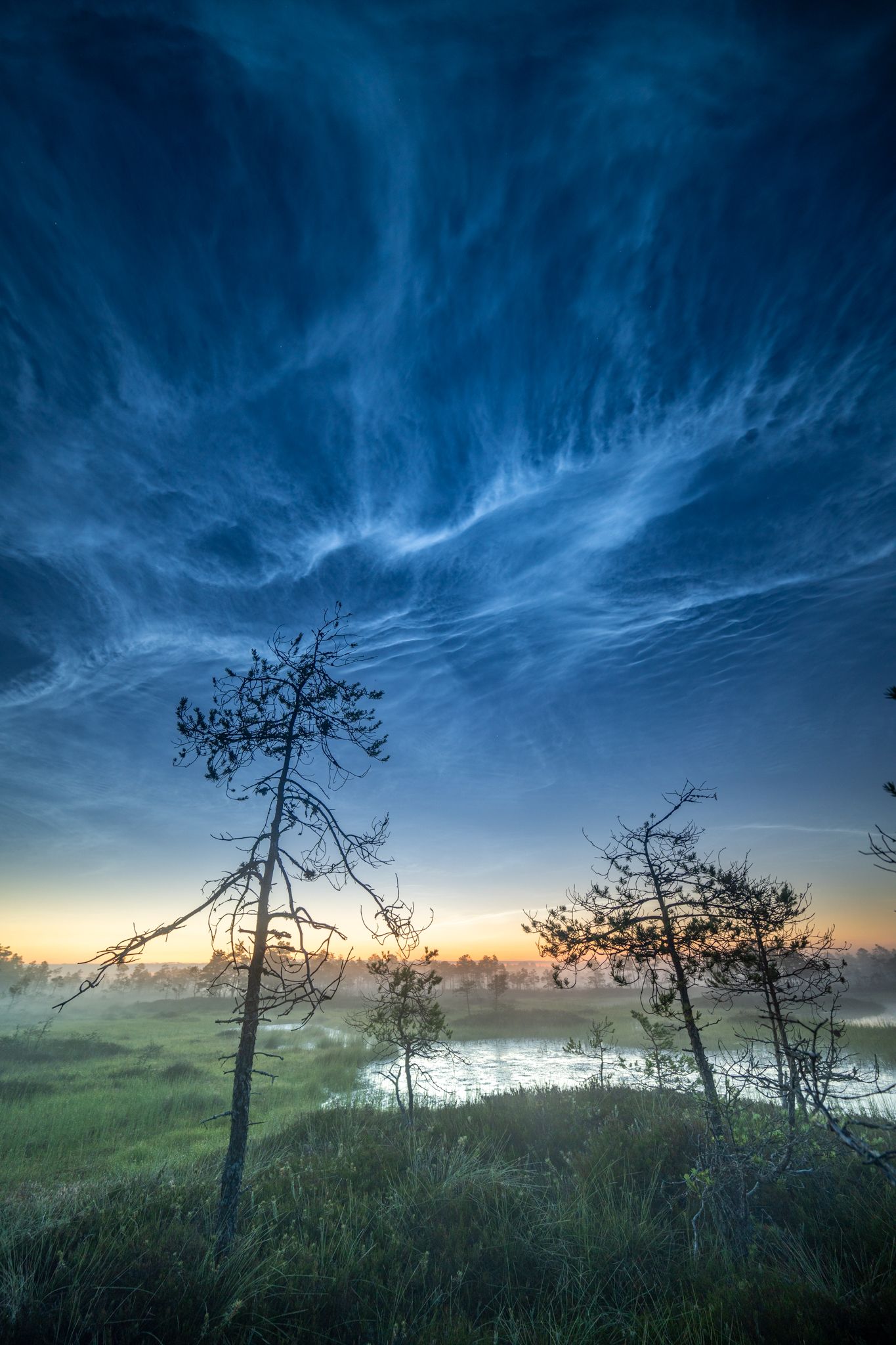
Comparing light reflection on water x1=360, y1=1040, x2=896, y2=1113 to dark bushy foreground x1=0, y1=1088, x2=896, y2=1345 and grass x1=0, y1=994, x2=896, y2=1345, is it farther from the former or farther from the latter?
dark bushy foreground x1=0, y1=1088, x2=896, y2=1345

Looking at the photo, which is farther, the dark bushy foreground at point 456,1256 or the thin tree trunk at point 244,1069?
the thin tree trunk at point 244,1069

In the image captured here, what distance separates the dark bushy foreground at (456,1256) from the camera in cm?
438

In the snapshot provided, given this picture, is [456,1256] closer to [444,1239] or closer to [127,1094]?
[444,1239]

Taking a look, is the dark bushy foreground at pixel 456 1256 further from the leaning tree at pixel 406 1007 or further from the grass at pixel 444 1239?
the leaning tree at pixel 406 1007

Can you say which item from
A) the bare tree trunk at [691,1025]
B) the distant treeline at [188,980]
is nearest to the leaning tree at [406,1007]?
the bare tree trunk at [691,1025]

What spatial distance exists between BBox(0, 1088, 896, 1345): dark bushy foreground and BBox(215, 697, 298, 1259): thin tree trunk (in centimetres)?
34

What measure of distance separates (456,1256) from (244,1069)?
4.01m

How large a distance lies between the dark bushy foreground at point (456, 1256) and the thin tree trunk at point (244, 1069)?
0.34 metres

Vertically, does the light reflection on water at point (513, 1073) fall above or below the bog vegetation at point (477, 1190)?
below

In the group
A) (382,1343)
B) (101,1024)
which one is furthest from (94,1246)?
(101,1024)

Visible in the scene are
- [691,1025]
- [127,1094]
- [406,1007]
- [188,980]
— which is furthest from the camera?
[188,980]

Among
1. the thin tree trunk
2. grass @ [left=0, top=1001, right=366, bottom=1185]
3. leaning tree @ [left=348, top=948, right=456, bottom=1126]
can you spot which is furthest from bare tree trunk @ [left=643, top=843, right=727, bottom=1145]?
grass @ [left=0, top=1001, right=366, bottom=1185]

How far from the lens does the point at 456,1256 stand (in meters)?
6.67

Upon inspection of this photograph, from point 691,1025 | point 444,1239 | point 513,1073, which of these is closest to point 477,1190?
point 444,1239
